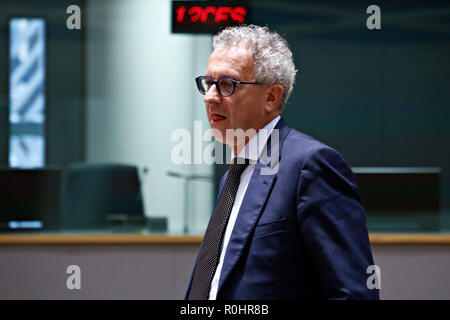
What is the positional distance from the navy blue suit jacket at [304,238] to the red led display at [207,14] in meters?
2.94

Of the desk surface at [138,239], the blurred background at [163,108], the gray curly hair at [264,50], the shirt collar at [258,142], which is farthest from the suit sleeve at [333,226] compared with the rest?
the blurred background at [163,108]

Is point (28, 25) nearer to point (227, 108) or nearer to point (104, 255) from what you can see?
point (104, 255)

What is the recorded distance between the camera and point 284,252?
148 cm

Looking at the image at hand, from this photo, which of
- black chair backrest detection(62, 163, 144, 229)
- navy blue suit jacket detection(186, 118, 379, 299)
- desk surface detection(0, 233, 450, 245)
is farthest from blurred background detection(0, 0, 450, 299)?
navy blue suit jacket detection(186, 118, 379, 299)

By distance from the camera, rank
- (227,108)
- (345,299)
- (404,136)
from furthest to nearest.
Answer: (404,136) → (227,108) → (345,299)

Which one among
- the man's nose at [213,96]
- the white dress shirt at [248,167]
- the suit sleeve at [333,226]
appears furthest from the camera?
the man's nose at [213,96]

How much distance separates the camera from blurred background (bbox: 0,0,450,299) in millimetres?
4348

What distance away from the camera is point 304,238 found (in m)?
1.46

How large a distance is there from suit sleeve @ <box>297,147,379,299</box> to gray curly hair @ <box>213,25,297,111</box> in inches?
13.4

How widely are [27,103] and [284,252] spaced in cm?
337

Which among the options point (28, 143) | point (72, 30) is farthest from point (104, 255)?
point (72, 30)

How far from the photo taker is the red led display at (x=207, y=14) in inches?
169

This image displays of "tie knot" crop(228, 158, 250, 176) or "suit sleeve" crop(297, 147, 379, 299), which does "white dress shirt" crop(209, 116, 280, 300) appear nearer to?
"tie knot" crop(228, 158, 250, 176)

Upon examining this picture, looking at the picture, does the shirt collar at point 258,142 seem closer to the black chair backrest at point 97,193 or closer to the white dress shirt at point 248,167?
the white dress shirt at point 248,167
